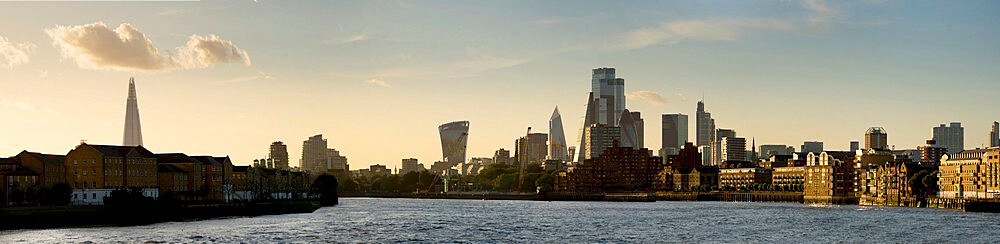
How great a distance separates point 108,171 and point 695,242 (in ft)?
316

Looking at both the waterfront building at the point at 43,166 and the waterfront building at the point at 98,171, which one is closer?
the waterfront building at the point at 43,166

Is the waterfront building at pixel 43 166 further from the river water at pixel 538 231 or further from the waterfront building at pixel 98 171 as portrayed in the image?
the river water at pixel 538 231

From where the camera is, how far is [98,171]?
16588 cm

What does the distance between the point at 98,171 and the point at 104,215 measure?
3140 cm

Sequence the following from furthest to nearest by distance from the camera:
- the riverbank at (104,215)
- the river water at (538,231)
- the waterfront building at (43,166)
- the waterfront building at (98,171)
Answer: the waterfront building at (98,171), the waterfront building at (43,166), the riverbank at (104,215), the river water at (538,231)

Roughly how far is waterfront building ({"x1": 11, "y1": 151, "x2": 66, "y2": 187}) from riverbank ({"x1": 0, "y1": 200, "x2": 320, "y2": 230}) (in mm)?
20438

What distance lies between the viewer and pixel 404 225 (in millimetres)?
153750

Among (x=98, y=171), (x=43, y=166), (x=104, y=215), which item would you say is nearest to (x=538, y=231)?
(x=104, y=215)

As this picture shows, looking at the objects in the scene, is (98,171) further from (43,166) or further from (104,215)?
(104,215)

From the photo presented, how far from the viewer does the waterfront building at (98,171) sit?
164 m

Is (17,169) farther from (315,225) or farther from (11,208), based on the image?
(315,225)

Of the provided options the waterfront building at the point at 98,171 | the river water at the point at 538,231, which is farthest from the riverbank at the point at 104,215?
the waterfront building at the point at 98,171

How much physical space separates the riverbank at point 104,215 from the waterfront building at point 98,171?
15.5 m

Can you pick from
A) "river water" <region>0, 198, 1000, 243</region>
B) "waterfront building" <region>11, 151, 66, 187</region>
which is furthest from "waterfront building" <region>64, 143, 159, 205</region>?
"river water" <region>0, 198, 1000, 243</region>
